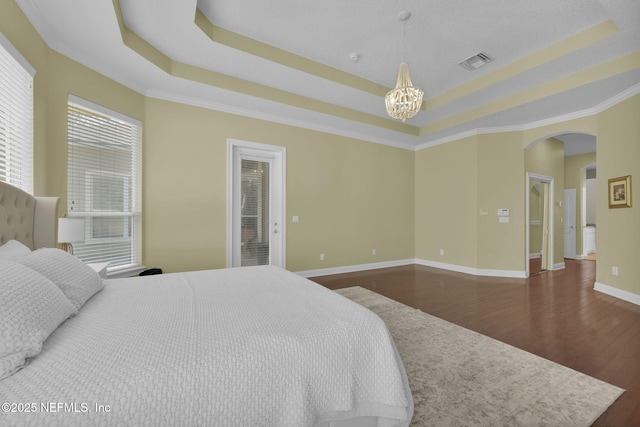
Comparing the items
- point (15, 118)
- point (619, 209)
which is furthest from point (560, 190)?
point (15, 118)

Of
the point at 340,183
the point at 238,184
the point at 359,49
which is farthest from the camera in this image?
the point at 340,183

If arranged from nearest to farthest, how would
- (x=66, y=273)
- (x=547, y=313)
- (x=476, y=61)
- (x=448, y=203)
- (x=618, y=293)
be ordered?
(x=66, y=273) → (x=547, y=313) → (x=476, y=61) → (x=618, y=293) → (x=448, y=203)

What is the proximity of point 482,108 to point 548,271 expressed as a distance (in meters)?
3.75

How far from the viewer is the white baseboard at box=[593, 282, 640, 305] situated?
3.44 m

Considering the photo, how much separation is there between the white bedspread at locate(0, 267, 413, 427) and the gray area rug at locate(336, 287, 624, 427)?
2.01 feet

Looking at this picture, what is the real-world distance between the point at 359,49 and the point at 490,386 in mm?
3605

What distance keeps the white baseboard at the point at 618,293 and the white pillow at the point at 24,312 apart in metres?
5.72

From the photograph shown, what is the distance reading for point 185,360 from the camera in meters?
0.93

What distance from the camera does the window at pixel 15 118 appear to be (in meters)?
2.00

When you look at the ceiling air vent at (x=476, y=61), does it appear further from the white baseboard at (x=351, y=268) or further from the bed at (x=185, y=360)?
the white baseboard at (x=351, y=268)

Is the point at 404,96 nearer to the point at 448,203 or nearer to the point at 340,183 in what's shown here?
the point at 340,183

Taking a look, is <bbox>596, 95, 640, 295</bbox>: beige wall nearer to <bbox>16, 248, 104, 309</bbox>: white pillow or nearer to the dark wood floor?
the dark wood floor

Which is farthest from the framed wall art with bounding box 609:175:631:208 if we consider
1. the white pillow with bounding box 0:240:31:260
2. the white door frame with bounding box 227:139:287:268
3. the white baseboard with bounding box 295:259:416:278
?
the white pillow with bounding box 0:240:31:260

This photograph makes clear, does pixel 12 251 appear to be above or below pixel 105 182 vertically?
below
